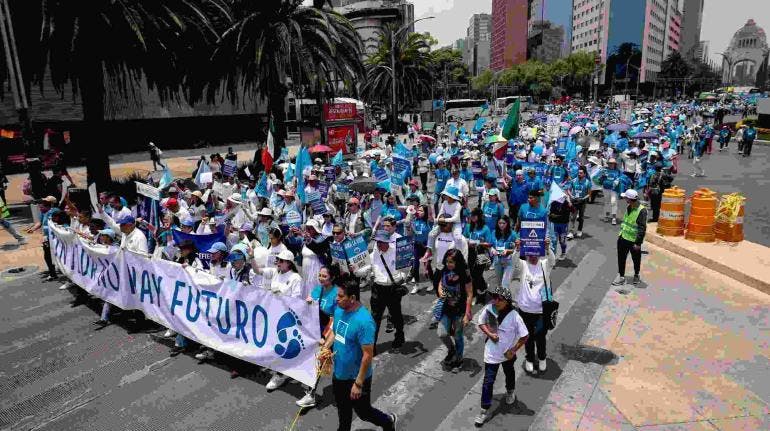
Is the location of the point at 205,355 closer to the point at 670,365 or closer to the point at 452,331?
the point at 452,331

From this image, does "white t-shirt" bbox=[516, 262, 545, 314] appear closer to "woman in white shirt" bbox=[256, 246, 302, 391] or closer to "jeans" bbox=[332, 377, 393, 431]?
"jeans" bbox=[332, 377, 393, 431]

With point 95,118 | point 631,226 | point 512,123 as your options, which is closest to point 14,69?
point 95,118

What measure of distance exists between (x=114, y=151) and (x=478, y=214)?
31.6 metres

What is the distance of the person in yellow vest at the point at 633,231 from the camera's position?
860 centimetres

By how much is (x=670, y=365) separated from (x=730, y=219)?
20.7ft

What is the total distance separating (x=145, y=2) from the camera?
614 inches

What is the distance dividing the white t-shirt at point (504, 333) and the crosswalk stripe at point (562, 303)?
28.3 inches

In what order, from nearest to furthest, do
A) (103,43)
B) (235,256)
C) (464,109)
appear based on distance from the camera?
(235,256)
(103,43)
(464,109)

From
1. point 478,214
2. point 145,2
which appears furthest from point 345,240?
point 145,2

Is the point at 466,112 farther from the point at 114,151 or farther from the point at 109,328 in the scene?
the point at 109,328

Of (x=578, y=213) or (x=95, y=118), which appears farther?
(x=95, y=118)

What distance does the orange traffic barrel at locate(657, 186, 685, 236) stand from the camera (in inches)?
460

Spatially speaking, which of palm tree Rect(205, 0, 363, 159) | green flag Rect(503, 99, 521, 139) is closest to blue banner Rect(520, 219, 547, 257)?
green flag Rect(503, 99, 521, 139)

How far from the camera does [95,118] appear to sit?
16.0m
